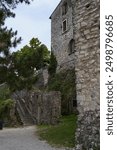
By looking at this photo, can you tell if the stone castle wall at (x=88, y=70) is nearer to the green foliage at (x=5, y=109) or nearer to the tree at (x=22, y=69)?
the tree at (x=22, y=69)

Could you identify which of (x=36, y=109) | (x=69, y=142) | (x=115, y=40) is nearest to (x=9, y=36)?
(x=69, y=142)

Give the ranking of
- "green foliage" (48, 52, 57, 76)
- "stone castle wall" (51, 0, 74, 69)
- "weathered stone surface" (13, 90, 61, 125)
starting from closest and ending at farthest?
"weathered stone surface" (13, 90, 61, 125) < "stone castle wall" (51, 0, 74, 69) < "green foliage" (48, 52, 57, 76)

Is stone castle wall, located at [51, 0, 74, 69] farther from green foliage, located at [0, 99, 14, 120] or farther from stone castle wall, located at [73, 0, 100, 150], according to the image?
stone castle wall, located at [73, 0, 100, 150]

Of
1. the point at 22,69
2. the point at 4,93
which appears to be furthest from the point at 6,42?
the point at 4,93

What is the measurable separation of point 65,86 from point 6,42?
11.8 metres

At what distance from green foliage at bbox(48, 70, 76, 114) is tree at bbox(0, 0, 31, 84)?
9927 mm

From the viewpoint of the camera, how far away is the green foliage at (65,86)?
26469 mm

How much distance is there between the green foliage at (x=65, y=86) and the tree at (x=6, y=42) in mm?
9927

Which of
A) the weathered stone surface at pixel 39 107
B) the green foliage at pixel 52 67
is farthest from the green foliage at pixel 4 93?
the green foliage at pixel 52 67

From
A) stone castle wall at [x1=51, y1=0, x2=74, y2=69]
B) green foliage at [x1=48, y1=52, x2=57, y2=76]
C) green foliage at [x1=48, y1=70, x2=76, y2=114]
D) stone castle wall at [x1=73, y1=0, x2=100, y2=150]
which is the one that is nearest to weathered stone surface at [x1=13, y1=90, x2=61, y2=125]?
green foliage at [x1=48, y1=70, x2=76, y2=114]

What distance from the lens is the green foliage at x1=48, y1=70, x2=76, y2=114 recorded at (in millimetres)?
26469

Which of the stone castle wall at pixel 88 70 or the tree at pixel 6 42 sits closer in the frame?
the stone castle wall at pixel 88 70

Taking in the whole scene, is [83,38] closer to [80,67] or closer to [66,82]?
[80,67]

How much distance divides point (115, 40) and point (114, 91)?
72 cm
